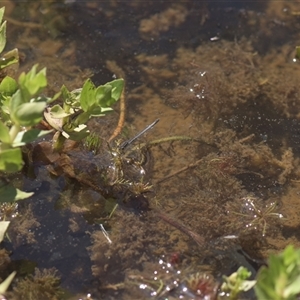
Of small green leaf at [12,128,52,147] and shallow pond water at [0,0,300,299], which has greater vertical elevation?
small green leaf at [12,128,52,147]

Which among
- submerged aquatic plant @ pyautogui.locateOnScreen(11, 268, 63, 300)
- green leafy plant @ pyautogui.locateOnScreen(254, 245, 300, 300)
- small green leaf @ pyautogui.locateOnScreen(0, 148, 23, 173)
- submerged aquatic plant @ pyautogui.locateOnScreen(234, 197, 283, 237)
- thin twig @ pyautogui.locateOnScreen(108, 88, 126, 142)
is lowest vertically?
submerged aquatic plant @ pyautogui.locateOnScreen(11, 268, 63, 300)

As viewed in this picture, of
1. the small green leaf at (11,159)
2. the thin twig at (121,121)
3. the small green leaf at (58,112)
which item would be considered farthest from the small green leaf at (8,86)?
the thin twig at (121,121)

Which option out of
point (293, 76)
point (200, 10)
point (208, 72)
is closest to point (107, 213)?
point (208, 72)

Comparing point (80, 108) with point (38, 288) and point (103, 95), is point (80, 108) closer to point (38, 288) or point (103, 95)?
point (103, 95)

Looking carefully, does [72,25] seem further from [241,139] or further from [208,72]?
[241,139]

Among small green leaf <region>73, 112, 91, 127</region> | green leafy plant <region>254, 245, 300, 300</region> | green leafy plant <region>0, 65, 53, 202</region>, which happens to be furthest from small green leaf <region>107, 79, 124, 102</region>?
green leafy plant <region>254, 245, 300, 300</region>


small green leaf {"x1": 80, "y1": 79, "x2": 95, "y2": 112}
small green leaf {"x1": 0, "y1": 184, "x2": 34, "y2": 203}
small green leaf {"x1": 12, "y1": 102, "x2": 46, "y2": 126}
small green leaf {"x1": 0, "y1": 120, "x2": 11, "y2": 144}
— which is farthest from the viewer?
small green leaf {"x1": 80, "y1": 79, "x2": 95, "y2": 112}

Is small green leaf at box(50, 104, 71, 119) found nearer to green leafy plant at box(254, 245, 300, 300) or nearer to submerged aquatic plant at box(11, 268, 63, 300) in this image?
submerged aquatic plant at box(11, 268, 63, 300)

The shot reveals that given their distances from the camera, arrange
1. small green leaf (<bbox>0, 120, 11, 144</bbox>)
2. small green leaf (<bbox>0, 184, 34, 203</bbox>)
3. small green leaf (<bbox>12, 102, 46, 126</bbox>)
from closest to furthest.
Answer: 1. small green leaf (<bbox>12, 102, 46, 126</bbox>)
2. small green leaf (<bbox>0, 120, 11, 144</bbox>)
3. small green leaf (<bbox>0, 184, 34, 203</bbox>)
